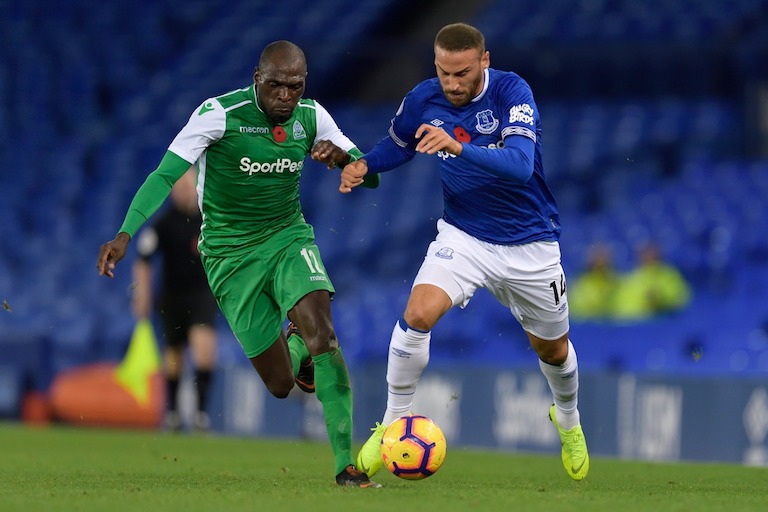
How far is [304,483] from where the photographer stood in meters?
7.60

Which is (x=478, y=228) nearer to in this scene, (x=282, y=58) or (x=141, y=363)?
(x=282, y=58)

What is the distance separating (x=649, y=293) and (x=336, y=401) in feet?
28.5

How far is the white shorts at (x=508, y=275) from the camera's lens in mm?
7648

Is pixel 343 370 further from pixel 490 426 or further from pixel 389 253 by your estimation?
pixel 389 253

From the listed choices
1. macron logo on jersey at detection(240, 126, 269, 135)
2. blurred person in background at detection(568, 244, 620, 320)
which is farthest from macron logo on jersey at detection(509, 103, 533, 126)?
blurred person in background at detection(568, 244, 620, 320)

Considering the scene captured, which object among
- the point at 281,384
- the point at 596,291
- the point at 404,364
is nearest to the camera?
the point at 404,364

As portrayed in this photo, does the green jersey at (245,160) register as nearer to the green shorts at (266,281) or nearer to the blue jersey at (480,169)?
the green shorts at (266,281)

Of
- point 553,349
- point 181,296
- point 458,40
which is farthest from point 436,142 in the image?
point 181,296

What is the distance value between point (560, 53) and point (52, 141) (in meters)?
7.89

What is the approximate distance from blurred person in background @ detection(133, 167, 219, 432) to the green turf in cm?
142

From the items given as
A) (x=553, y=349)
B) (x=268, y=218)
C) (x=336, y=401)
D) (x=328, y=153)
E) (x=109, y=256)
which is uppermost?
(x=328, y=153)

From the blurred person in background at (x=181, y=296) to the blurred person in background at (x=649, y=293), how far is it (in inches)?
183

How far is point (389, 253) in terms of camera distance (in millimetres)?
18578

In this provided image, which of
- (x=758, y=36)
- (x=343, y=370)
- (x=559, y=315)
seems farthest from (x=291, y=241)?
(x=758, y=36)
